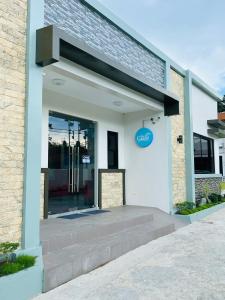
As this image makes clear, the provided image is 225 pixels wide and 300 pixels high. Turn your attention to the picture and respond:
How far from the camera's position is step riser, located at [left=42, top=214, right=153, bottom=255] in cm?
456

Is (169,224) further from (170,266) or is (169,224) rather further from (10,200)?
(10,200)

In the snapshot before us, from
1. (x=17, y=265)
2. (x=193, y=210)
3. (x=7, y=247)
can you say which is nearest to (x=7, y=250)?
(x=7, y=247)

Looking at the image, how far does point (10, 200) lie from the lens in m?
3.93

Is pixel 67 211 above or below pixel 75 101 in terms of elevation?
below

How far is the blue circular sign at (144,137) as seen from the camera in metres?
9.04

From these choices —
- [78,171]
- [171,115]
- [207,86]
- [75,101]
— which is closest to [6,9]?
[75,101]

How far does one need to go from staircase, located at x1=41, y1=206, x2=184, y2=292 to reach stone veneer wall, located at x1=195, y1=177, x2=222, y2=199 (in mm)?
3886

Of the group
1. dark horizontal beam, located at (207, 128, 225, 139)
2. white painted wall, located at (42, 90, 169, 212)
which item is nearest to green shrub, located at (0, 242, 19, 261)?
white painted wall, located at (42, 90, 169, 212)

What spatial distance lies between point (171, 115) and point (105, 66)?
11.7 feet

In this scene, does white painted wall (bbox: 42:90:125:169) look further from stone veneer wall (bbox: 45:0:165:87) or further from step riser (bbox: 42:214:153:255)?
step riser (bbox: 42:214:153:255)

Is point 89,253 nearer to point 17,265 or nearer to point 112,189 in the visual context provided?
point 17,265

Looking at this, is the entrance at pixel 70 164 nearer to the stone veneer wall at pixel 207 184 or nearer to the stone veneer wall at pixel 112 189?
the stone veneer wall at pixel 112 189

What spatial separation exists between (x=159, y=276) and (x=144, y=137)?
5.30 meters

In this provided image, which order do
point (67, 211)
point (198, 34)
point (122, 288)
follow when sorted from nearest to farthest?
point (122, 288)
point (67, 211)
point (198, 34)
